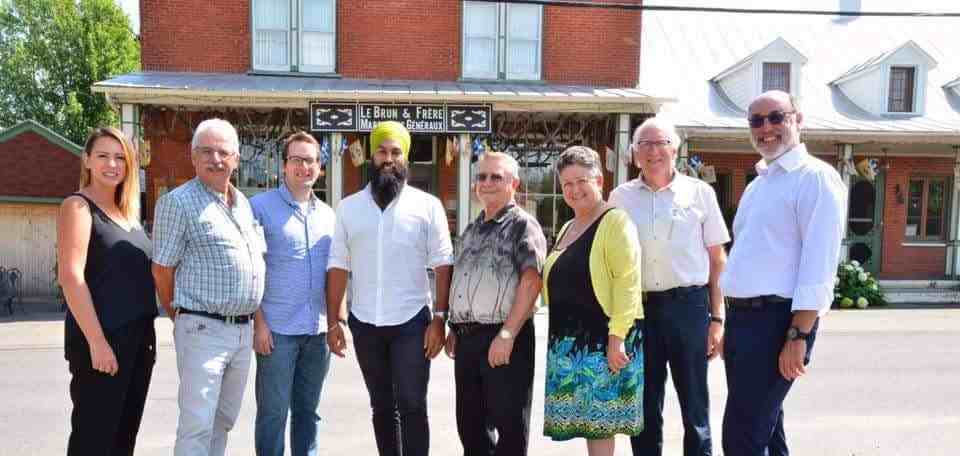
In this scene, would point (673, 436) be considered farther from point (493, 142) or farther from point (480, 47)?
point (480, 47)

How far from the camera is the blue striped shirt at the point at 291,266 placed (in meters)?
3.49

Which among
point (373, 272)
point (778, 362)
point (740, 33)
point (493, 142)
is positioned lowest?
point (778, 362)

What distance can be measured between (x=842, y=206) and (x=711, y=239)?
2.75 ft

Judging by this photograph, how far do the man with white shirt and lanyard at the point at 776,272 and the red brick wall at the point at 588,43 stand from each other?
1140cm

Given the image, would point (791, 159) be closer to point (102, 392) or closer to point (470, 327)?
point (470, 327)

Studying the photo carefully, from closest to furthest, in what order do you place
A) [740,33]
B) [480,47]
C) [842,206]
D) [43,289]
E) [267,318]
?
[842,206], [267,318], [43,289], [480,47], [740,33]

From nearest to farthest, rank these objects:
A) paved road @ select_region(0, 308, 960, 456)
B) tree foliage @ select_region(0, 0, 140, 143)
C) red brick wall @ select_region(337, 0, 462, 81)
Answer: paved road @ select_region(0, 308, 960, 456) → red brick wall @ select_region(337, 0, 462, 81) → tree foliage @ select_region(0, 0, 140, 143)

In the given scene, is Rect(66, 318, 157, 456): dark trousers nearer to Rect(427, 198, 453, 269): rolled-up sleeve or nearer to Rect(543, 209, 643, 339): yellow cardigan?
Rect(427, 198, 453, 269): rolled-up sleeve

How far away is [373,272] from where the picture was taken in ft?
11.3

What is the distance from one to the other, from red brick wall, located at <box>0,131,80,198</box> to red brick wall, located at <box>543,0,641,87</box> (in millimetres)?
10790

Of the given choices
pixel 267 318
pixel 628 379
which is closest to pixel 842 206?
pixel 628 379

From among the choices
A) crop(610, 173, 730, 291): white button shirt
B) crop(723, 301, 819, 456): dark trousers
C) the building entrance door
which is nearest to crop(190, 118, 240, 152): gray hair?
crop(610, 173, 730, 291): white button shirt

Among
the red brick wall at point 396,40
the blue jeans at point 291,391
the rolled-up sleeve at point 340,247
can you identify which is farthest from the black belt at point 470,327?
the red brick wall at point 396,40

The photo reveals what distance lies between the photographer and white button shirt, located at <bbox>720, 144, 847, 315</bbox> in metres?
2.79
